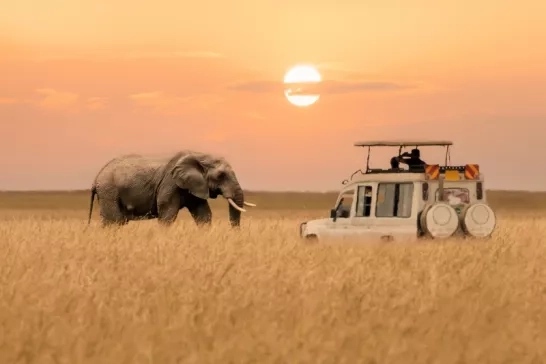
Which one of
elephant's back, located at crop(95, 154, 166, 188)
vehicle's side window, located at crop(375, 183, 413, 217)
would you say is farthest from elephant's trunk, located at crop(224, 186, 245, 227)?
vehicle's side window, located at crop(375, 183, 413, 217)

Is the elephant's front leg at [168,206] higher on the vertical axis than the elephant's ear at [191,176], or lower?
lower

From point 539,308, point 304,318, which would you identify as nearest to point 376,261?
point 539,308

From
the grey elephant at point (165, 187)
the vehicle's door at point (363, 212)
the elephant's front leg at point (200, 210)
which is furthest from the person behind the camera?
the elephant's front leg at point (200, 210)

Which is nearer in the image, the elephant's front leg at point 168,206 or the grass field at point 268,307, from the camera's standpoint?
the grass field at point 268,307

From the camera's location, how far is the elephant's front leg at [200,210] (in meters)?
25.0

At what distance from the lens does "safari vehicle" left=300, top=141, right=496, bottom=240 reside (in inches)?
634

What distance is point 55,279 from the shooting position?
1003 centimetres

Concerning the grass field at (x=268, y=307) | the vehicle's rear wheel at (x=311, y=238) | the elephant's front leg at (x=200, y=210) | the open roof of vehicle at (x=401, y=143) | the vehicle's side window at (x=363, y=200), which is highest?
the open roof of vehicle at (x=401, y=143)

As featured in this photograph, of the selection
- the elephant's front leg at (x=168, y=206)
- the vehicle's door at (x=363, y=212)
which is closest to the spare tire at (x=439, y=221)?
the vehicle's door at (x=363, y=212)

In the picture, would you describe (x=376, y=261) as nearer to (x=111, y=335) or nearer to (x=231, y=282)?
(x=231, y=282)

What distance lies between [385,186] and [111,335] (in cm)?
932

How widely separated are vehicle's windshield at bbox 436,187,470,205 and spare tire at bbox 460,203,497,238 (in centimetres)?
27

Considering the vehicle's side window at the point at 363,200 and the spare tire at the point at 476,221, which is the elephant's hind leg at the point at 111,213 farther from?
the spare tire at the point at 476,221

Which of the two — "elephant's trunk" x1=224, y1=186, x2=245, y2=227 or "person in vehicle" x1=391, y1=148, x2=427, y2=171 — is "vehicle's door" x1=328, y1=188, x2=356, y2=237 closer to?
"person in vehicle" x1=391, y1=148, x2=427, y2=171
